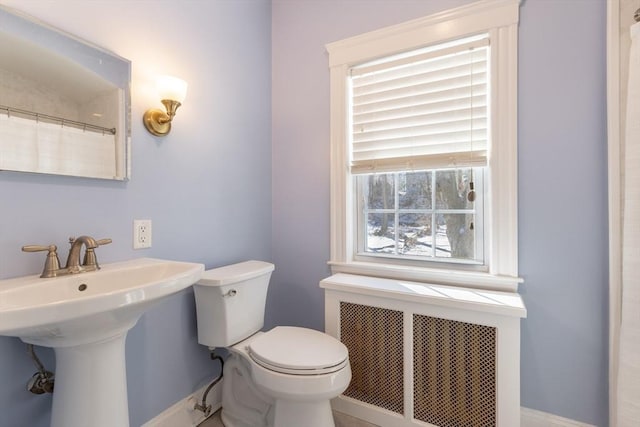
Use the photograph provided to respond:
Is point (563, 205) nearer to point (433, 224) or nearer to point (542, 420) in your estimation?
point (433, 224)

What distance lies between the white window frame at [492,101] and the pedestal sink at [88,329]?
3.90ft

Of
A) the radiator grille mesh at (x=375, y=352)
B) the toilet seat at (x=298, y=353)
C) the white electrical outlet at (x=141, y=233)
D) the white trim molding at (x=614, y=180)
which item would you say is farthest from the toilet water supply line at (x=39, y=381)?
the white trim molding at (x=614, y=180)

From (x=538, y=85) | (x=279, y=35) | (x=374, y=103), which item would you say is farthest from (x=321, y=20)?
(x=538, y=85)

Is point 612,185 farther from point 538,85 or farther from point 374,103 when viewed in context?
point 374,103

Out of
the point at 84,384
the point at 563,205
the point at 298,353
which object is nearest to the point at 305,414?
the point at 298,353

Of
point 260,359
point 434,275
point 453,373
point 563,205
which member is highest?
point 563,205

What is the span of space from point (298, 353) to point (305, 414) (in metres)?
0.26

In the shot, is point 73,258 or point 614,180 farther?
point 614,180

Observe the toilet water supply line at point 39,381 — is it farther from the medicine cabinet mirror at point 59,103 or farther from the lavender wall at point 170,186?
the medicine cabinet mirror at point 59,103

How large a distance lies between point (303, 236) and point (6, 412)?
1468 millimetres

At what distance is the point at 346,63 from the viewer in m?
1.83

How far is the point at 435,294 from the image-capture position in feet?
4.56

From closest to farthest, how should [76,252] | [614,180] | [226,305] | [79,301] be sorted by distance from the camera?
[79,301]
[76,252]
[614,180]
[226,305]

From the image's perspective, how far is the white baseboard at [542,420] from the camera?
135 cm
